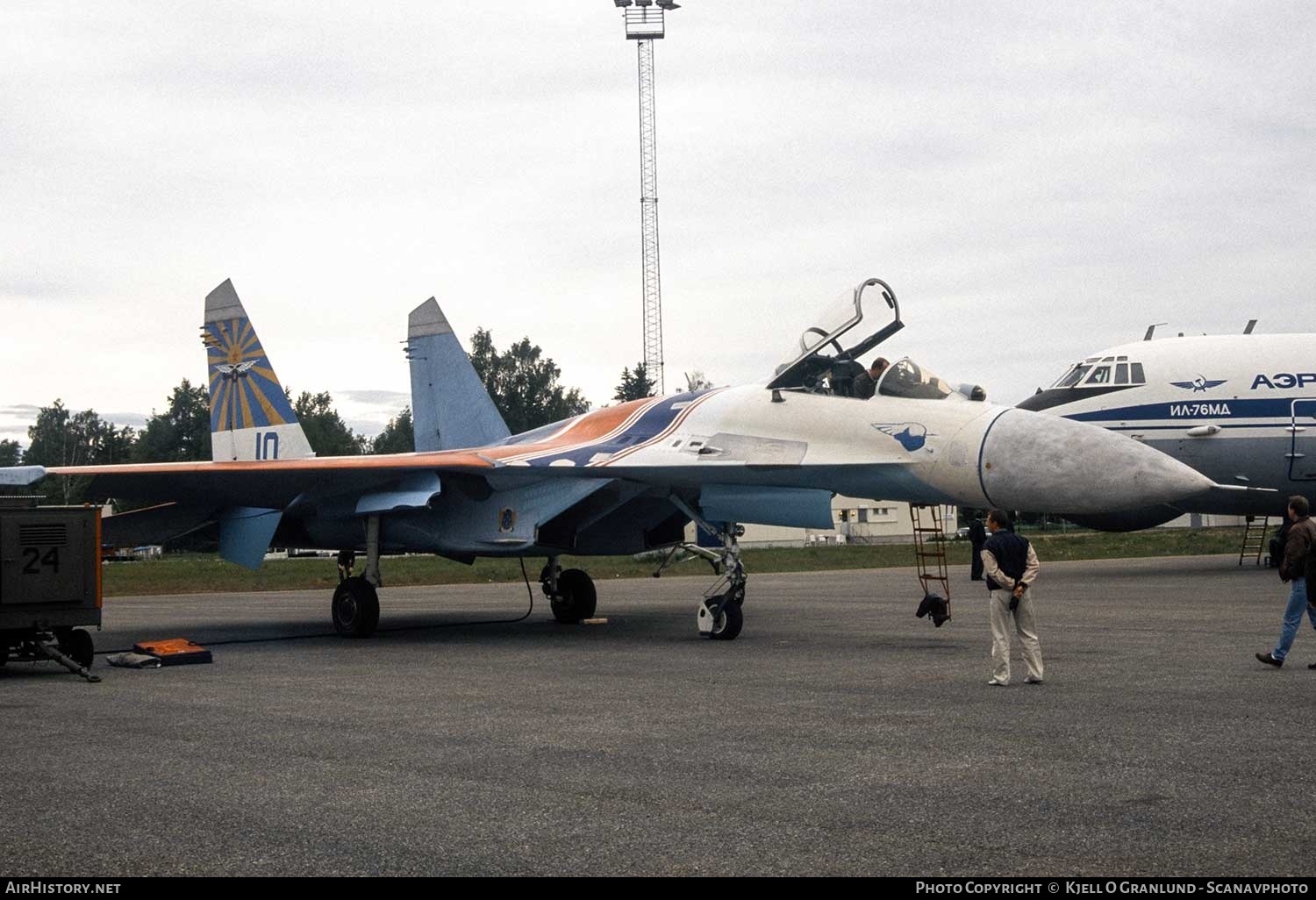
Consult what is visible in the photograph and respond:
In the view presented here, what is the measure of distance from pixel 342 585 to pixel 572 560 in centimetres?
2545

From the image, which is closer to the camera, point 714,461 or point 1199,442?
point 714,461

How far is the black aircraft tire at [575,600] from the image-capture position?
57.1 ft

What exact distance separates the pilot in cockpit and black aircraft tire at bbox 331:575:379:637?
20.3 feet

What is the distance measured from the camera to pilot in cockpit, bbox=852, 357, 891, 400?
13477mm

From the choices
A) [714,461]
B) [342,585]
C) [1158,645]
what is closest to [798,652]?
[714,461]

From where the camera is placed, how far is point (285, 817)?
565cm

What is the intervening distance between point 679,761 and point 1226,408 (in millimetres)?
19981

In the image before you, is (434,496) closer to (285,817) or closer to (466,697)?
A: (466,697)

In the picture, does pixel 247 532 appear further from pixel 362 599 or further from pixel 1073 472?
pixel 1073 472

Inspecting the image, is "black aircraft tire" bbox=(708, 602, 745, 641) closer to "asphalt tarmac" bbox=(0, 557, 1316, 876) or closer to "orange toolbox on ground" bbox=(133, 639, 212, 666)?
"asphalt tarmac" bbox=(0, 557, 1316, 876)

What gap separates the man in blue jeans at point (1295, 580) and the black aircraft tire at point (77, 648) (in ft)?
33.9

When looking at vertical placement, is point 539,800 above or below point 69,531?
below
